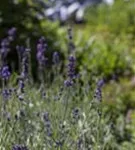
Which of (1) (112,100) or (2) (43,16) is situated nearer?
(1) (112,100)

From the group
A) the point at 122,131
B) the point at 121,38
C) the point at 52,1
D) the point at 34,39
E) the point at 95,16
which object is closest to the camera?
the point at 122,131

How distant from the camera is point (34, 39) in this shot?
8023 millimetres

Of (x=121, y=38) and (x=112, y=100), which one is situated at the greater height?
(x=121, y=38)

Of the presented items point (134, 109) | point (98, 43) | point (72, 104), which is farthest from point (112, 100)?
point (98, 43)

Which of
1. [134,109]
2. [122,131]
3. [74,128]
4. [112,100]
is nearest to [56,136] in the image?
[74,128]

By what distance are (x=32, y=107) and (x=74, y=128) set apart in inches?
28.0

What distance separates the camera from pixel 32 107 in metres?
4.02

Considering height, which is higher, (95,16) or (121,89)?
(95,16)

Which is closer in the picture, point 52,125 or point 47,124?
point 47,124

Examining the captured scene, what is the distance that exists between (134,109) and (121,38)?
4.90m

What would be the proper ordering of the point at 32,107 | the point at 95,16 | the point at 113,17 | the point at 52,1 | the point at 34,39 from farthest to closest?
1. the point at 95,16
2. the point at 113,17
3. the point at 52,1
4. the point at 34,39
5. the point at 32,107

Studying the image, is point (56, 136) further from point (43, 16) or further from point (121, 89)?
point (43, 16)

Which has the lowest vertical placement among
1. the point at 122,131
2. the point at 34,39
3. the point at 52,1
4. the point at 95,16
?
the point at 122,131

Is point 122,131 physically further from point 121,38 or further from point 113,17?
point 113,17
